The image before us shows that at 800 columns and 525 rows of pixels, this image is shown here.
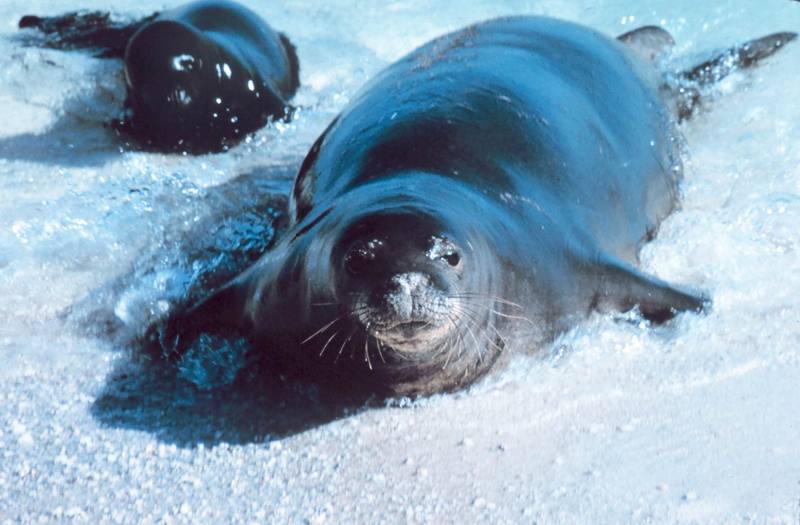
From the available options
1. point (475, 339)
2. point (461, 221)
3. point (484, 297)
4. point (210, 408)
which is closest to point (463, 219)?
point (461, 221)

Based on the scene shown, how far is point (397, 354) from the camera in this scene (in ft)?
13.2

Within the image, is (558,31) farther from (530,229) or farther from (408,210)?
(408,210)

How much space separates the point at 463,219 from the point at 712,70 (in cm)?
358

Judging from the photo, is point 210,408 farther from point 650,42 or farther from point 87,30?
point 87,30

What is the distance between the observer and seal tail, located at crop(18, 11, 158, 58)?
827cm

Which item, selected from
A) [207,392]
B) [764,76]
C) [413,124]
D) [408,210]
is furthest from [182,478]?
[764,76]

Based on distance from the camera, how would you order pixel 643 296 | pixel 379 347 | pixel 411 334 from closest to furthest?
pixel 411 334 < pixel 379 347 < pixel 643 296

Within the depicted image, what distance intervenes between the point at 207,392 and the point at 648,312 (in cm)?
159

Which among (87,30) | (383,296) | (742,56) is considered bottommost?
(87,30)

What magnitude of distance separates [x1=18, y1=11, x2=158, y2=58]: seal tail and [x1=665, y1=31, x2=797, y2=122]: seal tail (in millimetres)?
3482

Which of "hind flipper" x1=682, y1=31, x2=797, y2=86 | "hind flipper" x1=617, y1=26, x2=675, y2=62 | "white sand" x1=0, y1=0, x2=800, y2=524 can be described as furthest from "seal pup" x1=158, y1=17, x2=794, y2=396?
"hind flipper" x1=682, y1=31, x2=797, y2=86

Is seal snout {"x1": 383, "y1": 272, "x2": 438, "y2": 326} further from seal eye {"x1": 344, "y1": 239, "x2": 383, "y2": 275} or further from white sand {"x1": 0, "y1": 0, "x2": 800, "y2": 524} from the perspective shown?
white sand {"x1": 0, "y1": 0, "x2": 800, "y2": 524}

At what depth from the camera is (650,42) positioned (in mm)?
6977

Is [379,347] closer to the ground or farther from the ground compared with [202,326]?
farther from the ground
